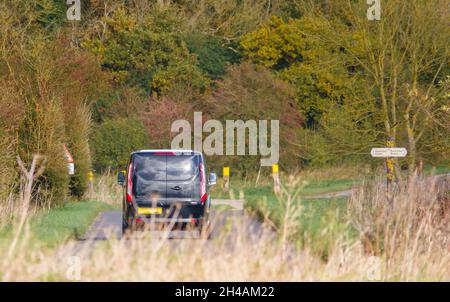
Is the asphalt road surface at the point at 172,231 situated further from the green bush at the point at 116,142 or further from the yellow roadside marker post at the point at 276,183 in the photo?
the green bush at the point at 116,142

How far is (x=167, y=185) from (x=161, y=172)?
280mm

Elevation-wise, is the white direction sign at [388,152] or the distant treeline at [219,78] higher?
the distant treeline at [219,78]

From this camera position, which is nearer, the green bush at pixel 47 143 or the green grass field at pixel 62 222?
the green grass field at pixel 62 222

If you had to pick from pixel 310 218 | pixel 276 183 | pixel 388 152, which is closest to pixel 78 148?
pixel 276 183

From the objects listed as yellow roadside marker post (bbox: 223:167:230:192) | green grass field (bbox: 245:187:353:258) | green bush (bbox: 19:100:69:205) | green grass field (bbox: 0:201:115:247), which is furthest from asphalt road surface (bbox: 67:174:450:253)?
yellow roadside marker post (bbox: 223:167:230:192)

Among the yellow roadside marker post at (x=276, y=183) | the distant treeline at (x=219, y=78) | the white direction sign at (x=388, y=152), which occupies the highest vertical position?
the distant treeline at (x=219, y=78)

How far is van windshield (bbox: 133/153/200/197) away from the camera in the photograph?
23156mm

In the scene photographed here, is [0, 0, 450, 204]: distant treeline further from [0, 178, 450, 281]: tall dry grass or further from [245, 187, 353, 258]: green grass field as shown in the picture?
[0, 178, 450, 281]: tall dry grass

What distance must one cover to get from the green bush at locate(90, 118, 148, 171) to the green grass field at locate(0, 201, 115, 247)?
1427cm

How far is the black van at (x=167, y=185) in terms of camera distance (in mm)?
23156

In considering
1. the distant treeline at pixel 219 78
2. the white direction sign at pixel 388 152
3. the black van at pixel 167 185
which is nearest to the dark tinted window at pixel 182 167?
the black van at pixel 167 185

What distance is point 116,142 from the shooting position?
50.1 m

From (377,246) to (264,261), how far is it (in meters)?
2.59

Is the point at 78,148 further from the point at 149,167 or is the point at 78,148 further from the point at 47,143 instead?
the point at 149,167
